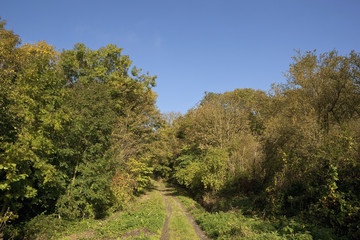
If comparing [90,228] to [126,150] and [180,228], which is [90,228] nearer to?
[180,228]

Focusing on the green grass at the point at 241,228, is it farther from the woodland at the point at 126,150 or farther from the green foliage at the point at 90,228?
the green foliage at the point at 90,228

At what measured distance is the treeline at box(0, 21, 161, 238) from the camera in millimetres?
9984

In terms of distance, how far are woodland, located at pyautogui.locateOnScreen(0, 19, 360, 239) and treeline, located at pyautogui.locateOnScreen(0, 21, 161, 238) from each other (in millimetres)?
83

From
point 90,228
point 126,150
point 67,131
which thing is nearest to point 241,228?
point 90,228

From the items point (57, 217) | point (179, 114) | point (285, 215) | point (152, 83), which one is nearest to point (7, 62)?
point (57, 217)

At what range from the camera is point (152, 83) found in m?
29.1

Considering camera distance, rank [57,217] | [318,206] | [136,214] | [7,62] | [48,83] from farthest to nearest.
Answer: [136,214], [7,62], [57,217], [48,83], [318,206]

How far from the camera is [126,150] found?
23.2m

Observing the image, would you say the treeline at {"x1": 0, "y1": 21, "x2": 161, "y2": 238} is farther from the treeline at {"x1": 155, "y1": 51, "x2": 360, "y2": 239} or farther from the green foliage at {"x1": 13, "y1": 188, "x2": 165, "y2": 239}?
the treeline at {"x1": 155, "y1": 51, "x2": 360, "y2": 239}

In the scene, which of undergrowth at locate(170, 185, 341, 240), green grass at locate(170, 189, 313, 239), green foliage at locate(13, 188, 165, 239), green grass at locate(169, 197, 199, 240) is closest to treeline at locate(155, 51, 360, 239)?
undergrowth at locate(170, 185, 341, 240)

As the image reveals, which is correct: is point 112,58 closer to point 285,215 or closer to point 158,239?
point 158,239

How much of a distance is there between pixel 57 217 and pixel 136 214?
613cm

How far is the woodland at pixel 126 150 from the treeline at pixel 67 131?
0.08 m

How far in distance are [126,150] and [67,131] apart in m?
8.55
